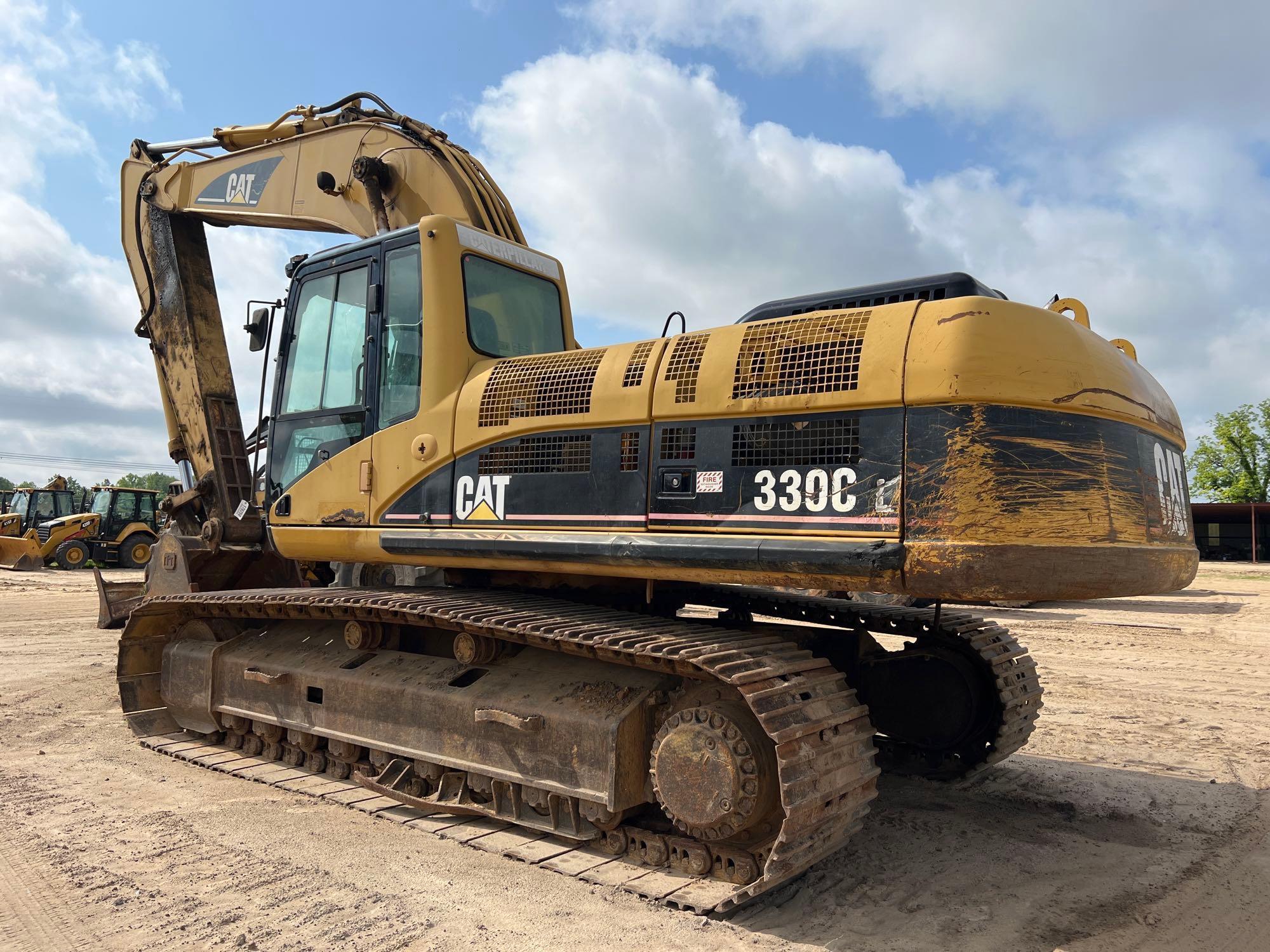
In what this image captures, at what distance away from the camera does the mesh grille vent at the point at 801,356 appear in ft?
12.4

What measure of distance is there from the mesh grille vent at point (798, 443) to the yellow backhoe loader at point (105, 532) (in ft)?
82.3

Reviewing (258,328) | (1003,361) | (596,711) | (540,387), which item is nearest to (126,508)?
(258,328)

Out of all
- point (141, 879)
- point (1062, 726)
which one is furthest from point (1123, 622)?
point (141, 879)

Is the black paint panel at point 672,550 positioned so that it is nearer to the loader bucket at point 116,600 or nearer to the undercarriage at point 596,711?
the undercarriage at point 596,711

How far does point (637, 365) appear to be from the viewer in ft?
14.5

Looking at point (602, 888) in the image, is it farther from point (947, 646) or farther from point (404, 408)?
point (404, 408)

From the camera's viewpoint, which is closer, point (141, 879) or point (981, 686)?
point (141, 879)

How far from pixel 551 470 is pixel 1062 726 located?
5392mm

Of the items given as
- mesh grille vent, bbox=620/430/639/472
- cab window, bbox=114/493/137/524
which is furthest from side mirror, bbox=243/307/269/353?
cab window, bbox=114/493/137/524

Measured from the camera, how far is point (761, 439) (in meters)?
3.91

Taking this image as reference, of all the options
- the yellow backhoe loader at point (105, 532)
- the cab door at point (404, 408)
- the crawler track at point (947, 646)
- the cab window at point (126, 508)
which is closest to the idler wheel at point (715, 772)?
the crawler track at point (947, 646)

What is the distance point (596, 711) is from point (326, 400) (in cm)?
279

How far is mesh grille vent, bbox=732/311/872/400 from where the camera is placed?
3.77 metres

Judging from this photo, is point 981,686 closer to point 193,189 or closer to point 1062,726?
point 1062,726
